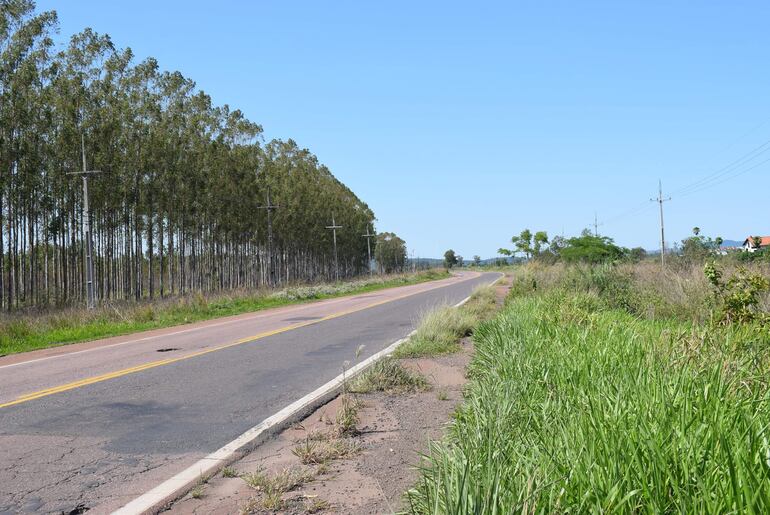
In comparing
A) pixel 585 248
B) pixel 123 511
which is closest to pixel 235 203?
pixel 585 248

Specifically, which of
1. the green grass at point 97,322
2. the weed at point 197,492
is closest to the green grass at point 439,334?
the weed at point 197,492

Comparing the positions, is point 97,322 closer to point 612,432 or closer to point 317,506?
point 317,506

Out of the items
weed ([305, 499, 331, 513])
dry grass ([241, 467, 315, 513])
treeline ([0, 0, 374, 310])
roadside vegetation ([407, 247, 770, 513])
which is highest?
treeline ([0, 0, 374, 310])

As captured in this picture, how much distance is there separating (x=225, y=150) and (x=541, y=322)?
46.4 meters

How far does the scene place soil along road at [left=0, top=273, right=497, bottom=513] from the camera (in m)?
4.83

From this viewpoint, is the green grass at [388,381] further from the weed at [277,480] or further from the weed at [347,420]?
the weed at [277,480]

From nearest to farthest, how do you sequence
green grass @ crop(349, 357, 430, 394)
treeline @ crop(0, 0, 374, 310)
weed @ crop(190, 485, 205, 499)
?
weed @ crop(190, 485, 205, 499) < green grass @ crop(349, 357, 430, 394) < treeline @ crop(0, 0, 374, 310)

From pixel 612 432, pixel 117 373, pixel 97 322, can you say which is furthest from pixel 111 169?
pixel 612 432

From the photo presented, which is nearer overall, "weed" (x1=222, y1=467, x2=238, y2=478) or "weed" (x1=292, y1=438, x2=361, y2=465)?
"weed" (x1=222, y1=467, x2=238, y2=478)

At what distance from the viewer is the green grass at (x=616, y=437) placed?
2.67 meters

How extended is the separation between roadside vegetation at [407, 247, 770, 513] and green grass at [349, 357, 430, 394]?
99 centimetres

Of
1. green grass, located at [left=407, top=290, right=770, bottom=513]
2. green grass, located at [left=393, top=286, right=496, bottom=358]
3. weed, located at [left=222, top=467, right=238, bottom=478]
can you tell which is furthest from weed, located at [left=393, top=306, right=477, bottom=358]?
weed, located at [left=222, top=467, right=238, bottom=478]

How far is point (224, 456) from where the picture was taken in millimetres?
5363

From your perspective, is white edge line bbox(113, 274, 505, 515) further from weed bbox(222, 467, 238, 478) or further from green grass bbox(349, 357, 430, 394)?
green grass bbox(349, 357, 430, 394)
